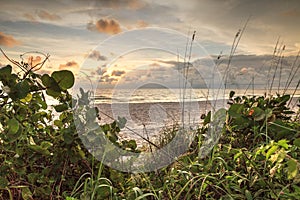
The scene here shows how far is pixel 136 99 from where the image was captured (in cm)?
230

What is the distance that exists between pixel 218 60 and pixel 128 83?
0.93 metres

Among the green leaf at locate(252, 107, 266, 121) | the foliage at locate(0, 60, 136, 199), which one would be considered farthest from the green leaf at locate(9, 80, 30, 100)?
the green leaf at locate(252, 107, 266, 121)

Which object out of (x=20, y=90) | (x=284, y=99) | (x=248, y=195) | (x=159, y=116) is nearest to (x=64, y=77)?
(x=20, y=90)

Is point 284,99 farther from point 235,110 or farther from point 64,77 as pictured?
point 64,77

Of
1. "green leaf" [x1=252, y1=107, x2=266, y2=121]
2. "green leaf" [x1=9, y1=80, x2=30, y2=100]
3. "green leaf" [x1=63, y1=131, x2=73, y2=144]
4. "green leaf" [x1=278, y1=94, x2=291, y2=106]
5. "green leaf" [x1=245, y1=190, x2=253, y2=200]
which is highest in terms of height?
"green leaf" [x1=9, y1=80, x2=30, y2=100]

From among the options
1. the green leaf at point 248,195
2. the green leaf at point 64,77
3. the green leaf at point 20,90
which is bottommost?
the green leaf at point 248,195

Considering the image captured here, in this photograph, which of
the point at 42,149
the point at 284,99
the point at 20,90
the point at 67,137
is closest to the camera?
the point at 20,90

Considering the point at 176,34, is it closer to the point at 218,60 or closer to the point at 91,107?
the point at 218,60

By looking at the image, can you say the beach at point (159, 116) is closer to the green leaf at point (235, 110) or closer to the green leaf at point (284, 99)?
the green leaf at point (284, 99)

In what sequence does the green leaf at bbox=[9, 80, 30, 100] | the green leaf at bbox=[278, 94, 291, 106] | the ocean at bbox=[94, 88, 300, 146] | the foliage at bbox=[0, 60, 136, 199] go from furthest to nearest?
the ocean at bbox=[94, 88, 300, 146], the green leaf at bbox=[278, 94, 291, 106], the foliage at bbox=[0, 60, 136, 199], the green leaf at bbox=[9, 80, 30, 100]

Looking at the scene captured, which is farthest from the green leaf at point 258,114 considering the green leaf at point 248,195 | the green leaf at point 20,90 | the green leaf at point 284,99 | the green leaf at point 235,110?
the green leaf at point 20,90

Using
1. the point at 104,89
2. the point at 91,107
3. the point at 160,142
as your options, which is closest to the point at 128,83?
the point at 104,89

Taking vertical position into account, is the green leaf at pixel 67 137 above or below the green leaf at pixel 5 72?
below

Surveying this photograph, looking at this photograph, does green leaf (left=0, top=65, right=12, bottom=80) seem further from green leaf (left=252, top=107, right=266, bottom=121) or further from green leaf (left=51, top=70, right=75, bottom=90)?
green leaf (left=252, top=107, right=266, bottom=121)
